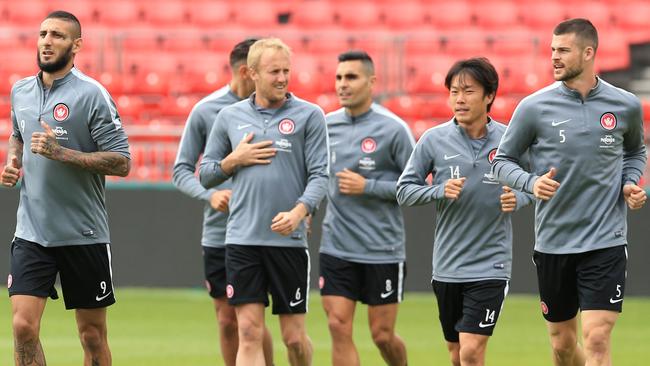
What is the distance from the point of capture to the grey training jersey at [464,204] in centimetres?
838

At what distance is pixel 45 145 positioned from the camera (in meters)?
7.70

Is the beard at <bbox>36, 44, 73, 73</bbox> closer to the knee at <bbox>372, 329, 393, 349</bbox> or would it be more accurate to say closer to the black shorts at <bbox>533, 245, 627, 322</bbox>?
the knee at <bbox>372, 329, 393, 349</bbox>

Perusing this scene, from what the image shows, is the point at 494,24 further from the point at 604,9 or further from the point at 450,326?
the point at 450,326

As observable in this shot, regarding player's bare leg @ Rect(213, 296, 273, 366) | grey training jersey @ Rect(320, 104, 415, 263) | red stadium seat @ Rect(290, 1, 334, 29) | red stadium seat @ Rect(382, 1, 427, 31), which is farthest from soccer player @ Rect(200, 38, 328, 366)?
red stadium seat @ Rect(382, 1, 427, 31)

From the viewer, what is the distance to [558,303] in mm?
8203

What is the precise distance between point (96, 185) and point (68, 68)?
2.43 ft

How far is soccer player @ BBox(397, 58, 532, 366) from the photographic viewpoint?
27.3ft

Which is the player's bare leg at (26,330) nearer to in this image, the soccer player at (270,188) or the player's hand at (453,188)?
the soccer player at (270,188)

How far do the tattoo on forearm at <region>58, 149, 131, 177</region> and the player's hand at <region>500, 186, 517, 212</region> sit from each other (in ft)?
7.62

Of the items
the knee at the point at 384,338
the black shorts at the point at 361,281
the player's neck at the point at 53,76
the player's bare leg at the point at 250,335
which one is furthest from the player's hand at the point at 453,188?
the player's neck at the point at 53,76

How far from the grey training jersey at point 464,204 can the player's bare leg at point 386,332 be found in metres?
1.09

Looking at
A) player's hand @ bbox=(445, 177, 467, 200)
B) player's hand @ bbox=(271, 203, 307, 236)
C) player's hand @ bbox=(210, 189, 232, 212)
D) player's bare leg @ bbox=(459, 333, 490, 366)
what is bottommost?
player's bare leg @ bbox=(459, 333, 490, 366)

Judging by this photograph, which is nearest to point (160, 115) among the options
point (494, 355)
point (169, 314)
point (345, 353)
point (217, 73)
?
point (217, 73)

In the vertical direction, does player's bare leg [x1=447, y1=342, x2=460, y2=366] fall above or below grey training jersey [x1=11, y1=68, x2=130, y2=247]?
below
